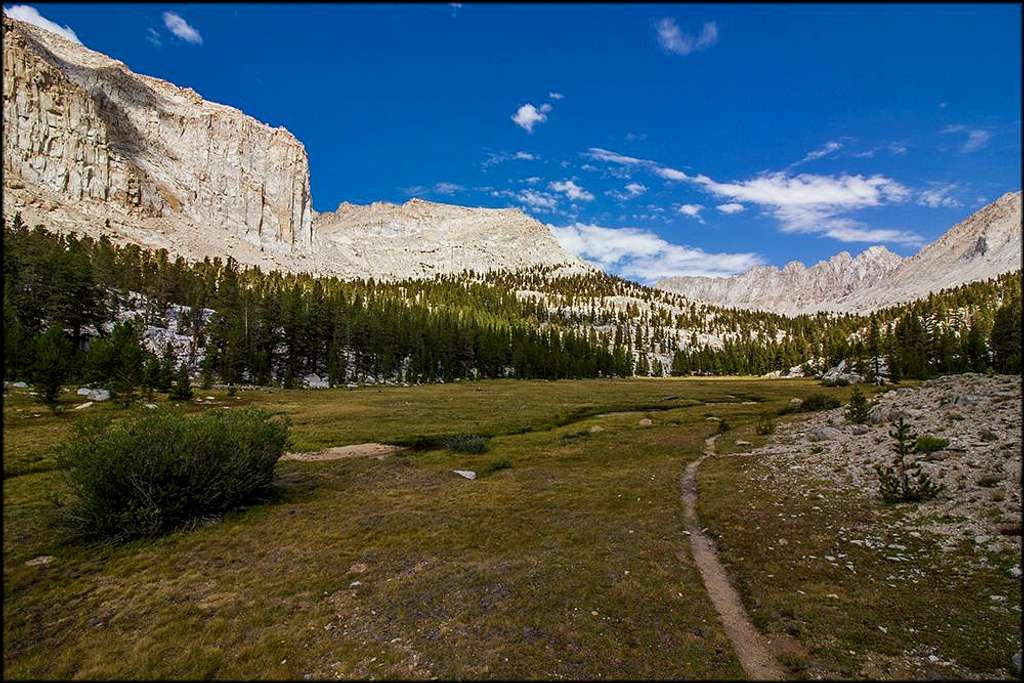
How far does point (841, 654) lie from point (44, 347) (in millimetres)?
62622

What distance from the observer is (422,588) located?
16.2 m

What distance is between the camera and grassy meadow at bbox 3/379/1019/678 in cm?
1299

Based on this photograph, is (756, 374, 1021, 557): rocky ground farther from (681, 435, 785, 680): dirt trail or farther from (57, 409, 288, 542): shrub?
(57, 409, 288, 542): shrub

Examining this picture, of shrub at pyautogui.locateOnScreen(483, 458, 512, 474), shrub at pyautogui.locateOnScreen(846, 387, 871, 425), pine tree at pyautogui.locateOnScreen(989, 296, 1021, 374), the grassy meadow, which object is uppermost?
pine tree at pyautogui.locateOnScreen(989, 296, 1021, 374)

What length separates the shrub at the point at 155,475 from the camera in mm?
20109

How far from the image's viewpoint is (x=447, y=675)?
12.4m

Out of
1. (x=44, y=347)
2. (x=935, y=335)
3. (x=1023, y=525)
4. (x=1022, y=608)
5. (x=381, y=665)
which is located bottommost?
(x=381, y=665)

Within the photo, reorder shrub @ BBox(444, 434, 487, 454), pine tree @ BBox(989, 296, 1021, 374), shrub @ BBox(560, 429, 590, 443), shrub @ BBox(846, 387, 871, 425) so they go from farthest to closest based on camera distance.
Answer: pine tree @ BBox(989, 296, 1021, 374) < shrub @ BBox(560, 429, 590, 443) < shrub @ BBox(444, 434, 487, 454) < shrub @ BBox(846, 387, 871, 425)

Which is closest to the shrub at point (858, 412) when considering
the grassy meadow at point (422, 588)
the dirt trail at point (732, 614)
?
the grassy meadow at point (422, 588)

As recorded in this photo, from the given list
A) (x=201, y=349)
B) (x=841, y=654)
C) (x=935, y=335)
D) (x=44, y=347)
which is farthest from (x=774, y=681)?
(x=935, y=335)

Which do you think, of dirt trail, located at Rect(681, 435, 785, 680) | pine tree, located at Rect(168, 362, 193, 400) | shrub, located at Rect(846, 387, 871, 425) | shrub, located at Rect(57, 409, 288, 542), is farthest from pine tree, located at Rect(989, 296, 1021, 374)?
pine tree, located at Rect(168, 362, 193, 400)

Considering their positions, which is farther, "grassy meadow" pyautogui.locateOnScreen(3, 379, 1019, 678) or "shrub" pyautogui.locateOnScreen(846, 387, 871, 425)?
"shrub" pyautogui.locateOnScreen(846, 387, 871, 425)

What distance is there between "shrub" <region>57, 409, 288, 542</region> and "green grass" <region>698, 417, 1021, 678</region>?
2090 cm

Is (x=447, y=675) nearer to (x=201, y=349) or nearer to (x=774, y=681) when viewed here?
(x=774, y=681)
